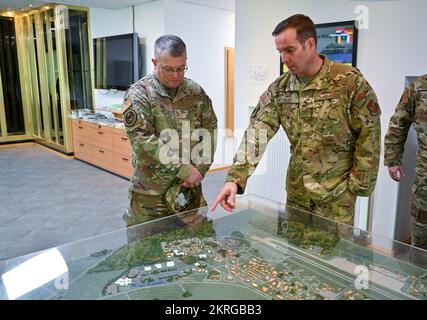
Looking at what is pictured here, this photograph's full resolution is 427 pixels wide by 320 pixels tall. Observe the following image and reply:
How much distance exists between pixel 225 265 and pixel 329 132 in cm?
80

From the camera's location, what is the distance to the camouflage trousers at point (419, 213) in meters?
2.44

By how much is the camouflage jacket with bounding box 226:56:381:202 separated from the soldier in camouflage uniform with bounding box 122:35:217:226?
0.36 m

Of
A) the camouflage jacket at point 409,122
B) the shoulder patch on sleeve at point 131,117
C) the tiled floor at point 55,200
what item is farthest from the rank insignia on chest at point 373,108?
the tiled floor at point 55,200

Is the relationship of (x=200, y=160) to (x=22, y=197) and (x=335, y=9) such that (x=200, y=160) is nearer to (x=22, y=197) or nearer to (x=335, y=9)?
(x=335, y=9)

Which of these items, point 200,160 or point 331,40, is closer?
point 200,160

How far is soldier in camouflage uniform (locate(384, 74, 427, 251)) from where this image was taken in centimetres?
238

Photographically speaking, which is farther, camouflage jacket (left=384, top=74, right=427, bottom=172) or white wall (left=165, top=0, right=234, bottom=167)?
white wall (left=165, top=0, right=234, bottom=167)

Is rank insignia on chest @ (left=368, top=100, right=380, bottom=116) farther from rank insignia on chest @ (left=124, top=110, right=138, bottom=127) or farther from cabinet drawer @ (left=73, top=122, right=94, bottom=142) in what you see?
cabinet drawer @ (left=73, top=122, right=94, bottom=142)

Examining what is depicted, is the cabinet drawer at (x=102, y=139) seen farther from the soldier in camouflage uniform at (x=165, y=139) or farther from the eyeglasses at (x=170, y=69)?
the eyeglasses at (x=170, y=69)

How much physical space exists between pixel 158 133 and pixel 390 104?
191 centimetres

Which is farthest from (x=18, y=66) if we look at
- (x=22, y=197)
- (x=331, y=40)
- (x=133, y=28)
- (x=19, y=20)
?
(x=331, y=40)

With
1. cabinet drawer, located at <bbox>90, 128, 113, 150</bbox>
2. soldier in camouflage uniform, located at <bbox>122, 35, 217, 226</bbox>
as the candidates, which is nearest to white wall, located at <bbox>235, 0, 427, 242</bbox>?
soldier in camouflage uniform, located at <bbox>122, 35, 217, 226</bbox>

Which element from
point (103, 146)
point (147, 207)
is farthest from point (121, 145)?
point (147, 207)

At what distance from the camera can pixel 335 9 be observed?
10.6 feet
